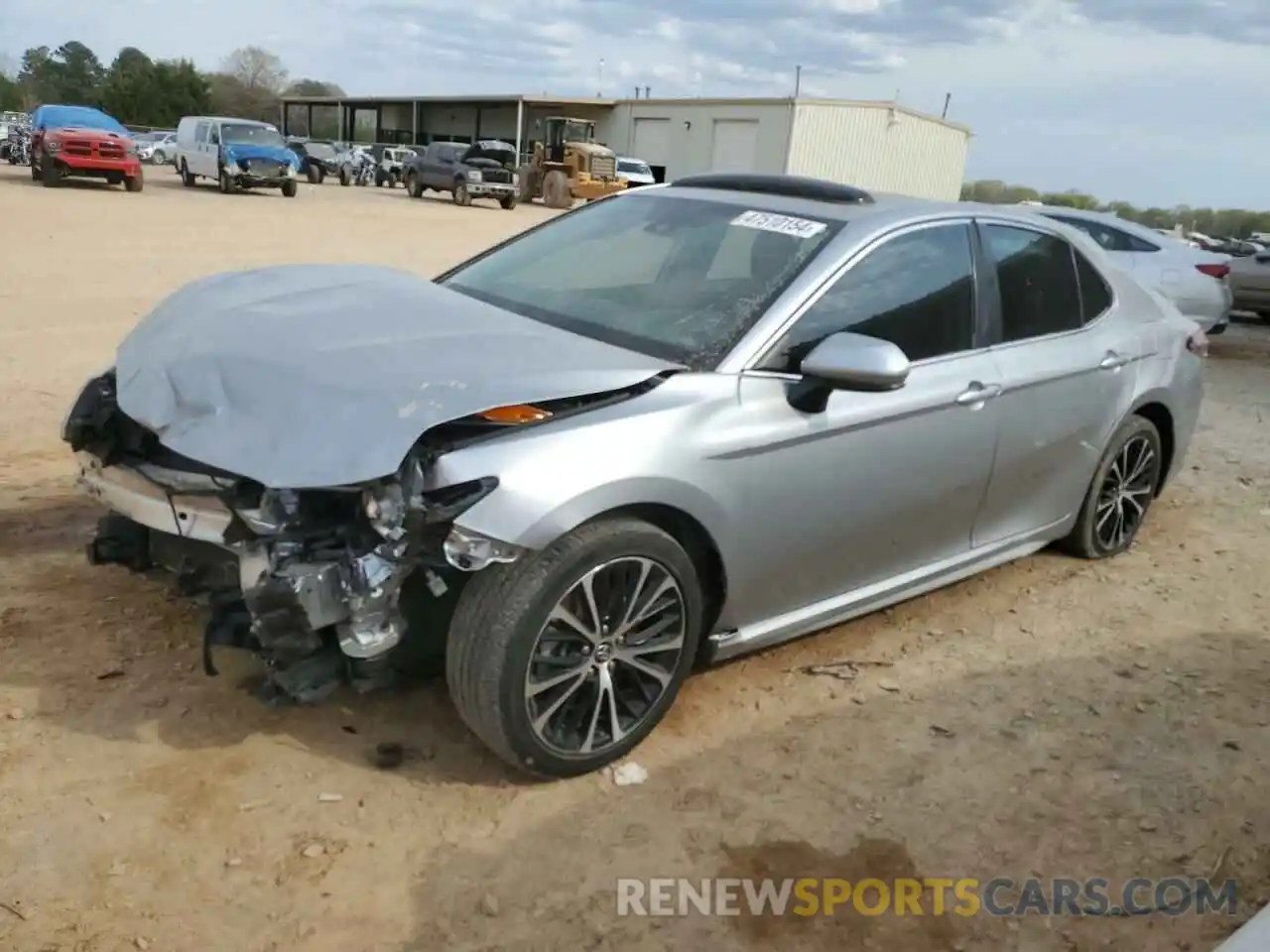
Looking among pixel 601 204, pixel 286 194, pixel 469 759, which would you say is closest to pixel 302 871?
pixel 469 759

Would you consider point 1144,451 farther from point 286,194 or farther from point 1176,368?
point 286,194

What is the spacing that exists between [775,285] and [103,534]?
2.31 m

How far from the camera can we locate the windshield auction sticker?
388 cm

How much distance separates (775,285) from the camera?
12.0 ft

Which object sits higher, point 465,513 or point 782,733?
point 465,513

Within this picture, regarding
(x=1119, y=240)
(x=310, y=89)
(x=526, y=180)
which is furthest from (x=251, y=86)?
(x=1119, y=240)

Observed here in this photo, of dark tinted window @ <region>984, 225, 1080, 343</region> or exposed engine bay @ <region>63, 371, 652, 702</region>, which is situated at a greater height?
dark tinted window @ <region>984, 225, 1080, 343</region>

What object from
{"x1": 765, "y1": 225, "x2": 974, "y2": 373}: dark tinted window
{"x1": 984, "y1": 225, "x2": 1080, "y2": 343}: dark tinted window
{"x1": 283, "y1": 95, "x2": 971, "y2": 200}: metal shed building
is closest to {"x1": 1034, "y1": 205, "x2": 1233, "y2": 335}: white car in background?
{"x1": 984, "y1": 225, "x2": 1080, "y2": 343}: dark tinted window

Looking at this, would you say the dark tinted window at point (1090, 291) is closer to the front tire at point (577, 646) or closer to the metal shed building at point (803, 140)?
the front tire at point (577, 646)

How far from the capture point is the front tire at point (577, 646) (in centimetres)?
297

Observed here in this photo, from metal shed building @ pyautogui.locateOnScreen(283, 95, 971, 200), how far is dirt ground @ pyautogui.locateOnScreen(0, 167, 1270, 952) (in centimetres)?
3420

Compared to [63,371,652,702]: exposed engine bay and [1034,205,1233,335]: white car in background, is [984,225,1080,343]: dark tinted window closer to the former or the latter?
[63,371,652,702]: exposed engine bay

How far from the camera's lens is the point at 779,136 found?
41312mm

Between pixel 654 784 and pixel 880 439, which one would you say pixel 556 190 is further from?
pixel 654 784
